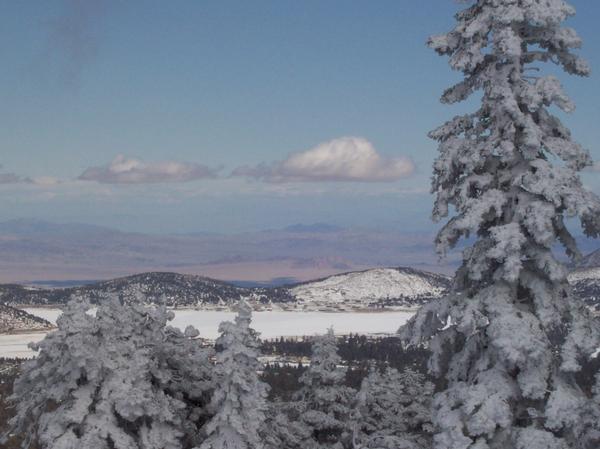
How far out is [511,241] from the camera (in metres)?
19.0

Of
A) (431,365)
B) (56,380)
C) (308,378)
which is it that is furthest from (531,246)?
(308,378)

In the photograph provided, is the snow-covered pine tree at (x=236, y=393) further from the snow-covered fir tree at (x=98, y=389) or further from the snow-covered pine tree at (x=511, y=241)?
the snow-covered pine tree at (x=511, y=241)

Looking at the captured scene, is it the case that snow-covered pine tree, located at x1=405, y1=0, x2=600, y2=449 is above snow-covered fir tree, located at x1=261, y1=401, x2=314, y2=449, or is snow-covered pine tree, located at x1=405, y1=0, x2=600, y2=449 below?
above

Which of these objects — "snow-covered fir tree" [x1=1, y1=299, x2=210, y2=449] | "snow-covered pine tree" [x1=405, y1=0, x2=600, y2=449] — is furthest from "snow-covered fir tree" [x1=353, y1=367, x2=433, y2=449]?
"snow-covered pine tree" [x1=405, y1=0, x2=600, y2=449]

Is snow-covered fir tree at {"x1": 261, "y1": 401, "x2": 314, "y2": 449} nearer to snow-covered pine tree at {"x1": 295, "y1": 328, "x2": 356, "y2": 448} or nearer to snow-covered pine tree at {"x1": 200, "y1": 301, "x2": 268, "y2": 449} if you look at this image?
snow-covered pine tree at {"x1": 295, "y1": 328, "x2": 356, "y2": 448}

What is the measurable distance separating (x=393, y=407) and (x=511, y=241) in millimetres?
31187

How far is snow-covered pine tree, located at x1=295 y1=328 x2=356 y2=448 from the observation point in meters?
43.6

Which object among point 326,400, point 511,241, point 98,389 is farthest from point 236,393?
point 326,400

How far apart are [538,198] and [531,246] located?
1.43 meters

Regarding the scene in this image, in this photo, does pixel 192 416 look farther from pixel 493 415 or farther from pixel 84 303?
pixel 493 415

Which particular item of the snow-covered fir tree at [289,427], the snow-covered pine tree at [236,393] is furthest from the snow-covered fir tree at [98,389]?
the snow-covered fir tree at [289,427]

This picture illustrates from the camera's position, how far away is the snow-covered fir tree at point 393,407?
4391cm

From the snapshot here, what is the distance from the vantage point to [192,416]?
33.0 meters

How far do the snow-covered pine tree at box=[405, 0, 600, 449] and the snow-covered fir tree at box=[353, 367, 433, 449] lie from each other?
22077mm
